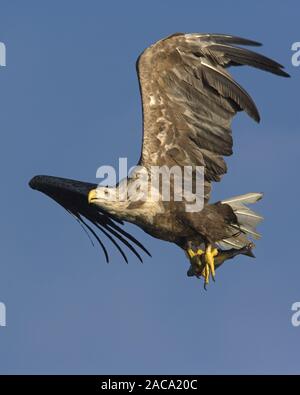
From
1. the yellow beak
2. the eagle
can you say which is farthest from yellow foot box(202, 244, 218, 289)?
the yellow beak

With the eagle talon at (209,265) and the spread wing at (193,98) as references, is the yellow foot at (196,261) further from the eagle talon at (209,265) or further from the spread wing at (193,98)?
the spread wing at (193,98)

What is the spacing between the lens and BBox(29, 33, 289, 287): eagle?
58.0 feet

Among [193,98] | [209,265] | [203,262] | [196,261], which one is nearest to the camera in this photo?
[193,98]

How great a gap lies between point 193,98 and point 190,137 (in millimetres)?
479

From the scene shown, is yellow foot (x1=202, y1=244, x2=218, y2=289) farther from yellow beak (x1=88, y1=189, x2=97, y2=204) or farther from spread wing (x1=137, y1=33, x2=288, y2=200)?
yellow beak (x1=88, y1=189, x2=97, y2=204)

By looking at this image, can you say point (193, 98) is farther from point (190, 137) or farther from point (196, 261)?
point (196, 261)

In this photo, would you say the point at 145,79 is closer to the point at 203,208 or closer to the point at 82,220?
the point at 203,208

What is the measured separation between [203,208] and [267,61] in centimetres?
199

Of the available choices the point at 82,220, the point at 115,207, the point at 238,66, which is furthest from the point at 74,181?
the point at 238,66

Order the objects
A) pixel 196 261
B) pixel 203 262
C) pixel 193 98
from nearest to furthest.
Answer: pixel 193 98, pixel 203 262, pixel 196 261

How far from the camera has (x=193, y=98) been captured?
59.0ft

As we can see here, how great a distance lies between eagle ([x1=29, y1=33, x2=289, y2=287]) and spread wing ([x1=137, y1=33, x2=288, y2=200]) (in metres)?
0.01

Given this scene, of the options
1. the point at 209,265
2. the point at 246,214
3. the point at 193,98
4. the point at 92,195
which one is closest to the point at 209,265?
the point at 209,265

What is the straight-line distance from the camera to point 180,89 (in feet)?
58.8
